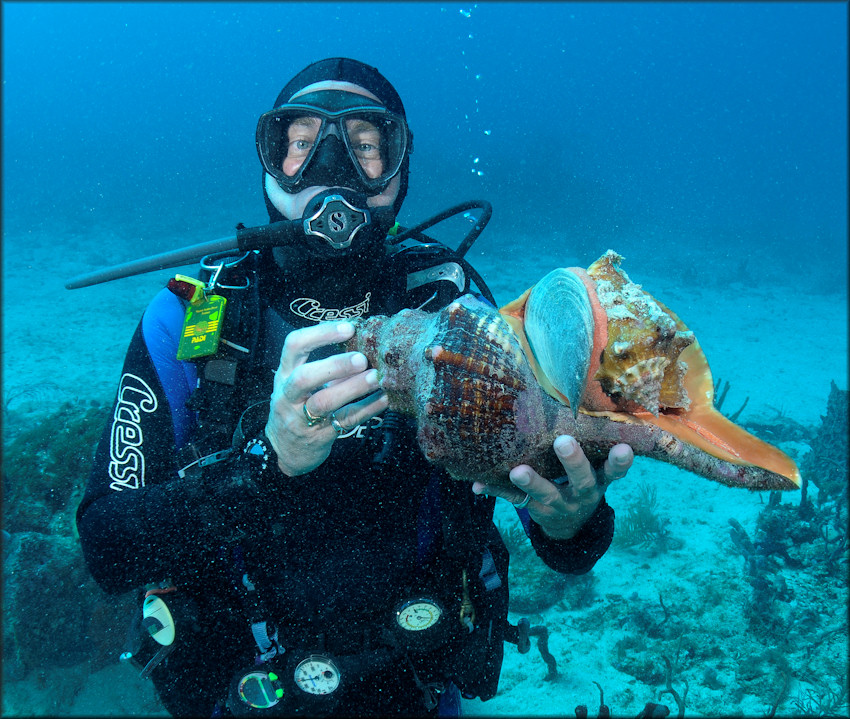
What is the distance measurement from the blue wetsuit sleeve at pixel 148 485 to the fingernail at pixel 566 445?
4.34 feet

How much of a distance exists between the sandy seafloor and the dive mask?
4.59 meters

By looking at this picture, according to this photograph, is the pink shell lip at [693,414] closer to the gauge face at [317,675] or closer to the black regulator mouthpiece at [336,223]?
the black regulator mouthpiece at [336,223]

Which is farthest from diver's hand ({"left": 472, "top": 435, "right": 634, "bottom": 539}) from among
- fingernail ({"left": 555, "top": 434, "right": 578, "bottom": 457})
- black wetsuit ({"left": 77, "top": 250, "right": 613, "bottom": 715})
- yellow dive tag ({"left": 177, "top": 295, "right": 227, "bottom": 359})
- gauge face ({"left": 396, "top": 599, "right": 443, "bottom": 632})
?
yellow dive tag ({"left": 177, "top": 295, "right": 227, "bottom": 359})

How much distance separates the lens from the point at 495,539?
8.81ft

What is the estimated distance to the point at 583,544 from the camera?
7.84 feet

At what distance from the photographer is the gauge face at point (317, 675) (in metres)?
2.30

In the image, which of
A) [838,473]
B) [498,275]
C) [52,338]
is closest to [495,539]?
[838,473]

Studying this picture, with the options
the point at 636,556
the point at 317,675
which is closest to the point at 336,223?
the point at 317,675

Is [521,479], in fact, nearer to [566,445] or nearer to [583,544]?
[566,445]

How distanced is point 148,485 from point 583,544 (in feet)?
6.59

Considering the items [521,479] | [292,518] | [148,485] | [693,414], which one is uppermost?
[693,414]

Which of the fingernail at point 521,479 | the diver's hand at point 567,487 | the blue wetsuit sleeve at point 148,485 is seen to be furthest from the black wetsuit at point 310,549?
the fingernail at point 521,479

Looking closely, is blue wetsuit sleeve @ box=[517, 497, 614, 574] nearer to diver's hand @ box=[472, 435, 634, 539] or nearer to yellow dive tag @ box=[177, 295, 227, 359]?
diver's hand @ box=[472, 435, 634, 539]

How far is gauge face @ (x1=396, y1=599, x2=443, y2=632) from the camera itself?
232cm
